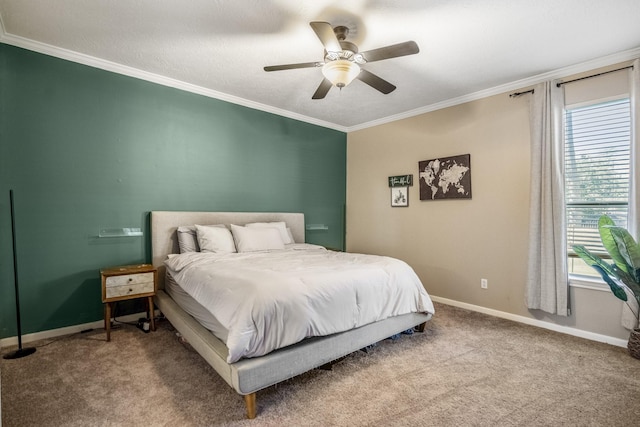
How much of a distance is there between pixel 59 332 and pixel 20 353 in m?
0.43

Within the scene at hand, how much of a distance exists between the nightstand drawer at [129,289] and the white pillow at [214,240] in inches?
24.1

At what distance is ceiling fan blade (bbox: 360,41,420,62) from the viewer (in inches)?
85.4

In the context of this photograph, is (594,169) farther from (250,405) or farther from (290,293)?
(250,405)

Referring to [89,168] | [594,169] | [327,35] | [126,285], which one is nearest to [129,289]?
[126,285]

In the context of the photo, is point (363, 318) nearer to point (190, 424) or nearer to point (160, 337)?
point (190, 424)

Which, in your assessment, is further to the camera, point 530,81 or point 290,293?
point 530,81

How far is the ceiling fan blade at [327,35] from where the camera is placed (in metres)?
2.03

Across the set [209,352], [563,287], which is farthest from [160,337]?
[563,287]

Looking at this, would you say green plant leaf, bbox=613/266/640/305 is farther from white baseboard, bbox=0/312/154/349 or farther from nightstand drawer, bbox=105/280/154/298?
white baseboard, bbox=0/312/154/349

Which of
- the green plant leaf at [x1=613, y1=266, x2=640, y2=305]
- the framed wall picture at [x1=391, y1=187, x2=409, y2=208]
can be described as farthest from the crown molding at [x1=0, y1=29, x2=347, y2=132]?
the green plant leaf at [x1=613, y1=266, x2=640, y2=305]

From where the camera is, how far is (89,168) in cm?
305

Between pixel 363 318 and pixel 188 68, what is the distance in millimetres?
2995

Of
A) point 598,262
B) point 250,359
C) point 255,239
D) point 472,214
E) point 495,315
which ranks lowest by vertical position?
point 495,315

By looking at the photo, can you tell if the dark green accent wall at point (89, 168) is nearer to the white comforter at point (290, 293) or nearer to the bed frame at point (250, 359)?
the bed frame at point (250, 359)
